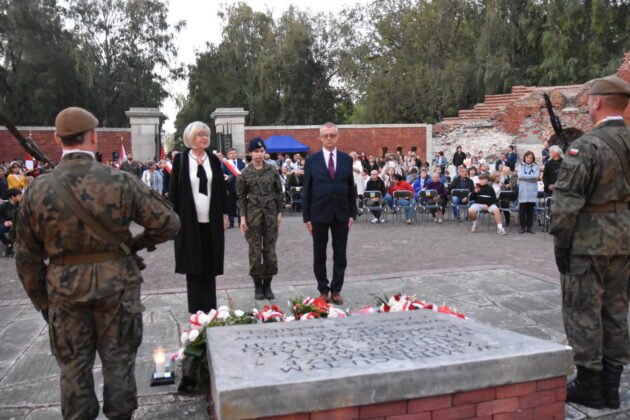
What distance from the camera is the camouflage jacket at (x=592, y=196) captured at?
3.39 m

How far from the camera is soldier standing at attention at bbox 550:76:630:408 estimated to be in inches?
134

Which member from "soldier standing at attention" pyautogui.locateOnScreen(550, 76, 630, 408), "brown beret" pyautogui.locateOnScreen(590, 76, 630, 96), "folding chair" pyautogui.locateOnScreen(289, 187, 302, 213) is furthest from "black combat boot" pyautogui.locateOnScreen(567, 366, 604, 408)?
"folding chair" pyautogui.locateOnScreen(289, 187, 302, 213)

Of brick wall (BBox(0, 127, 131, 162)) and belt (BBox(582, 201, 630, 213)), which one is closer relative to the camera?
belt (BBox(582, 201, 630, 213))

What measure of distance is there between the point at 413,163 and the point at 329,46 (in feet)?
73.4

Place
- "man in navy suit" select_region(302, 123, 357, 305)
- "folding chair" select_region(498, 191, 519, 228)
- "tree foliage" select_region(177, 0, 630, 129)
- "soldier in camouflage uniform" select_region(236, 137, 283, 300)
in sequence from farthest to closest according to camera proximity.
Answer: "tree foliage" select_region(177, 0, 630, 129) → "folding chair" select_region(498, 191, 519, 228) → "soldier in camouflage uniform" select_region(236, 137, 283, 300) → "man in navy suit" select_region(302, 123, 357, 305)

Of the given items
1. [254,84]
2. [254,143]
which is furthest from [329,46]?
[254,143]

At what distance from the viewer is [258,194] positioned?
608 cm

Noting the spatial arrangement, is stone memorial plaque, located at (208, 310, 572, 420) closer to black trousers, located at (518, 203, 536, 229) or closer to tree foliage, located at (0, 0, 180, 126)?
black trousers, located at (518, 203, 536, 229)

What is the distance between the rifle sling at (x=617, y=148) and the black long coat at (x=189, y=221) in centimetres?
316

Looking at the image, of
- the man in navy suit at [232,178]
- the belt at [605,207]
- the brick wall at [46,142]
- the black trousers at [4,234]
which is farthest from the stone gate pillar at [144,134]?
the belt at [605,207]

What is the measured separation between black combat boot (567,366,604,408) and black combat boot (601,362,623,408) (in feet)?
0.13

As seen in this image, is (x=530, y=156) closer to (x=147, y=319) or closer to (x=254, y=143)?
(x=254, y=143)

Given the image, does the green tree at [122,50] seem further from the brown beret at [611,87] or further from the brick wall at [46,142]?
the brown beret at [611,87]

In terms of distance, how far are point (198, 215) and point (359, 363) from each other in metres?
2.58
